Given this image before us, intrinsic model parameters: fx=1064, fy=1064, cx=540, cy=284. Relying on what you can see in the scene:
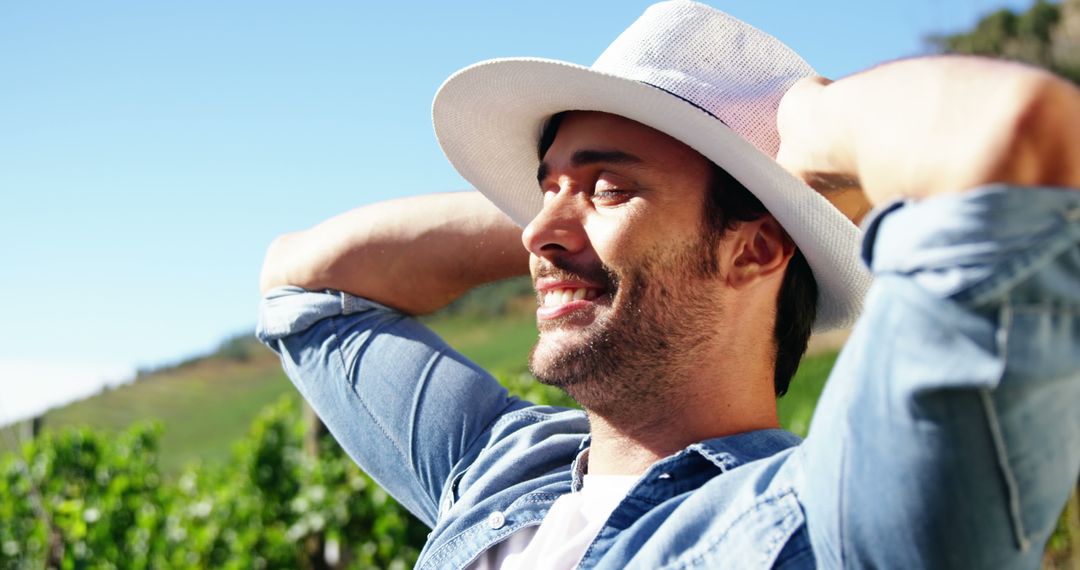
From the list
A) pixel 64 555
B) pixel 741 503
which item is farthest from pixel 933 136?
pixel 64 555

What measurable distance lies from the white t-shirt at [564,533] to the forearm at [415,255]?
2.35ft

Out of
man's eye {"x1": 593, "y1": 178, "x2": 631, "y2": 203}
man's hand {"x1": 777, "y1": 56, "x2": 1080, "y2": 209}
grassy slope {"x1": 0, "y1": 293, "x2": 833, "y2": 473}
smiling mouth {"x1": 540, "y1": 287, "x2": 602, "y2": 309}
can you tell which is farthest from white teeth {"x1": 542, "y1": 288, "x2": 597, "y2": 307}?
grassy slope {"x1": 0, "y1": 293, "x2": 833, "y2": 473}

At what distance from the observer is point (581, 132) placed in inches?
83.8

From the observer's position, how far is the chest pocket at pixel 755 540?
4.71 ft

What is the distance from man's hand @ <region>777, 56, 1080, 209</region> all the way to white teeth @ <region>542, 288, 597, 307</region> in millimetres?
661

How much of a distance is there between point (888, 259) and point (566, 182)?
3.29 ft

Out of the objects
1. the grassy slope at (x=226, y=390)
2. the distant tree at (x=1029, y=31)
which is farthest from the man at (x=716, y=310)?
the distant tree at (x=1029, y=31)

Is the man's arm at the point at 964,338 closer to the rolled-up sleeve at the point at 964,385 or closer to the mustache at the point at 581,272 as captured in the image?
the rolled-up sleeve at the point at 964,385

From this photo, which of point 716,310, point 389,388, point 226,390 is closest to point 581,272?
point 716,310

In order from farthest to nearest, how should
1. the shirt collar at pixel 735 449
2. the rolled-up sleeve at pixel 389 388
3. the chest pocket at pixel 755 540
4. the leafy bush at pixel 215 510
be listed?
the leafy bush at pixel 215 510 → the rolled-up sleeve at pixel 389 388 → the shirt collar at pixel 735 449 → the chest pocket at pixel 755 540

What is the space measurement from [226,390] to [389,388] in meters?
13.1

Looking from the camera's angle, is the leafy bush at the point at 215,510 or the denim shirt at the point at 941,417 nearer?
the denim shirt at the point at 941,417

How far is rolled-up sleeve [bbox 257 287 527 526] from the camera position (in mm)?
2312

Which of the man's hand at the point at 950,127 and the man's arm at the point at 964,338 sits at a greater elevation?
the man's hand at the point at 950,127
